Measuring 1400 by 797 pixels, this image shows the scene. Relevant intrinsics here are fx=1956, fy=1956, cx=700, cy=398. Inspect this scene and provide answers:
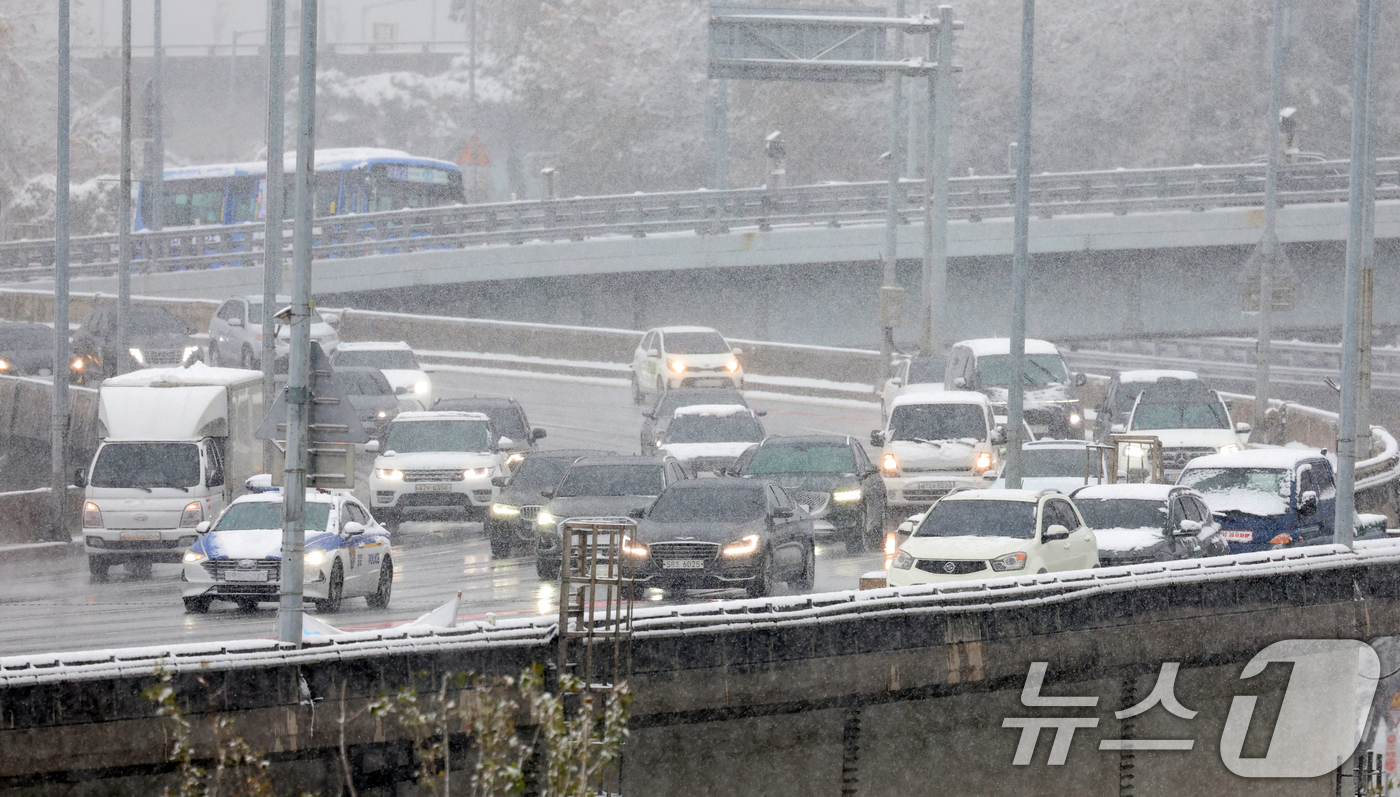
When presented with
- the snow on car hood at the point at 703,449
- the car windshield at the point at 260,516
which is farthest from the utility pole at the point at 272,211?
the car windshield at the point at 260,516

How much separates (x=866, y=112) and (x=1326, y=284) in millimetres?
36552

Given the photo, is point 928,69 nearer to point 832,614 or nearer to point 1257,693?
point 1257,693

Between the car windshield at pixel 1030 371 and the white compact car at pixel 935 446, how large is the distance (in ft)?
16.1

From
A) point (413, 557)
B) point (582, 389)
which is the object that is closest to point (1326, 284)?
point (582, 389)

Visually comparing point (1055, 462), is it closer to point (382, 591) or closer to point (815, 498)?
point (815, 498)

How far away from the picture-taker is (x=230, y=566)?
2123 centimetres

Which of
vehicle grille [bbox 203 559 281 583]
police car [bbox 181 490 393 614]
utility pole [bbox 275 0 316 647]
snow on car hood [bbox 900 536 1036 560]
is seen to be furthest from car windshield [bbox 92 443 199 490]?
utility pole [bbox 275 0 316 647]

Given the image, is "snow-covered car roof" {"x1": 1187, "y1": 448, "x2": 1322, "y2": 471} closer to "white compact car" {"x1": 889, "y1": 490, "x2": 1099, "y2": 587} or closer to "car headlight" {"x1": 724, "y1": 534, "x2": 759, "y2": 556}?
"white compact car" {"x1": 889, "y1": 490, "x2": 1099, "y2": 587}

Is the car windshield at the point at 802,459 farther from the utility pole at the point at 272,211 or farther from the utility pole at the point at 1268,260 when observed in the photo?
the utility pole at the point at 1268,260

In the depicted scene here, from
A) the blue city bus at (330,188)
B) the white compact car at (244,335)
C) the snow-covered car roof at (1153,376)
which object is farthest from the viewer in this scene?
the blue city bus at (330,188)

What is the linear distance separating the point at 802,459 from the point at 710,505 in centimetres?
527

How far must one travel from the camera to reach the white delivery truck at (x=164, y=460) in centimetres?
2581

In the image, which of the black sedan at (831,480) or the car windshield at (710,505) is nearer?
the car windshield at (710,505)

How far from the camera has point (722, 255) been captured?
50.9 metres
